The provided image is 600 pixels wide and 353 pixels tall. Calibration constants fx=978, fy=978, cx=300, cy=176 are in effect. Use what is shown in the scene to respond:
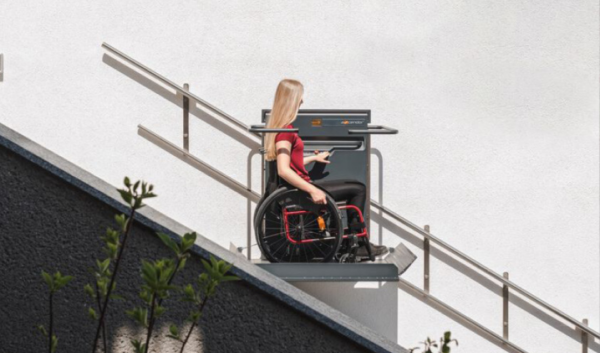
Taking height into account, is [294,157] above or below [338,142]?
below

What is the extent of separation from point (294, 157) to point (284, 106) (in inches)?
11.2

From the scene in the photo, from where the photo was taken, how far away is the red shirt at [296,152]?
5.29 meters

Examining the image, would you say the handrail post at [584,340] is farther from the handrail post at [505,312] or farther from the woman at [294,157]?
the woman at [294,157]

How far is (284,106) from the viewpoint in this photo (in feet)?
17.5

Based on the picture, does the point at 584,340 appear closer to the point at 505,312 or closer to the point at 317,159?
the point at 505,312

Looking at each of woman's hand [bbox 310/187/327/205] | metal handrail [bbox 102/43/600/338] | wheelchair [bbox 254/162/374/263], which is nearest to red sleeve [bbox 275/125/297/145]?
wheelchair [bbox 254/162/374/263]

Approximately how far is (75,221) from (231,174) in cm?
367

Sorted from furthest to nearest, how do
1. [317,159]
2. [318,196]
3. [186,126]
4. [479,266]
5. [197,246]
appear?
[479,266] < [186,126] < [317,159] < [318,196] < [197,246]

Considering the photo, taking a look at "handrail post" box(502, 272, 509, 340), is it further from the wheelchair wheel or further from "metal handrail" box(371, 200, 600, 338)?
Result: the wheelchair wheel

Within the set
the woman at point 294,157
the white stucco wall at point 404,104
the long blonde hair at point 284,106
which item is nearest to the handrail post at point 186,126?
the white stucco wall at point 404,104

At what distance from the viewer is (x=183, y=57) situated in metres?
6.06

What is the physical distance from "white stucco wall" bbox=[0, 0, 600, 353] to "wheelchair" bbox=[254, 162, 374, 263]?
788 millimetres

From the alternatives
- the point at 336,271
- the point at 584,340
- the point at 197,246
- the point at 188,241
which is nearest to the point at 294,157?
the point at 336,271

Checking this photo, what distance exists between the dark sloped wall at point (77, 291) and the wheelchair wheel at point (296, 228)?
2746 mm
